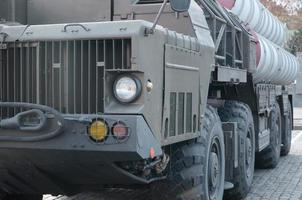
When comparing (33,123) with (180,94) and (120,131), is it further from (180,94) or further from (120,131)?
(180,94)

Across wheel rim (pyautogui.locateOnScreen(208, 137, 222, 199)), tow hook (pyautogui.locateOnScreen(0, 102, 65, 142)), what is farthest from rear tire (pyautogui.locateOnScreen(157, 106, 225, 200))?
tow hook (pyautogui.locateOnScreen(0, 102, 65, 142))

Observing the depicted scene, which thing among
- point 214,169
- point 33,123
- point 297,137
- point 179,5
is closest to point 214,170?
point 214,169

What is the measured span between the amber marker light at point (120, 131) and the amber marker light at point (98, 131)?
2.7 inches

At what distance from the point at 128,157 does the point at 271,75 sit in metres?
6.29

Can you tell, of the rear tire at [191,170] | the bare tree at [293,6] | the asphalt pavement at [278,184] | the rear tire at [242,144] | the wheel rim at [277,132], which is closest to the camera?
the rear tire at [191,170]

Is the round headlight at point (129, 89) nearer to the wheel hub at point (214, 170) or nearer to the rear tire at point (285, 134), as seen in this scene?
the wheel hub at point (214, 170)

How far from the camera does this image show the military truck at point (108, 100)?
14.9 ft

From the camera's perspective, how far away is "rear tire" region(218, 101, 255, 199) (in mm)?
8062

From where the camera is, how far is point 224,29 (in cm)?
772

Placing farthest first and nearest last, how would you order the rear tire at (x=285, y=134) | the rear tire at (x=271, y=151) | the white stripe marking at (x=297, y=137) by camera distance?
the white stripe marking at (x=297, y=137), the rear tire at (x=285, y=134), the rear tire at (x=271, y=151)

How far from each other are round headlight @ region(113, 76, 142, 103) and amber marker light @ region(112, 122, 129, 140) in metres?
0.19

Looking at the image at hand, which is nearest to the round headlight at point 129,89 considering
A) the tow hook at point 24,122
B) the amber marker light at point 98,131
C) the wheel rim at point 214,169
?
the amber marker light at point 98,131

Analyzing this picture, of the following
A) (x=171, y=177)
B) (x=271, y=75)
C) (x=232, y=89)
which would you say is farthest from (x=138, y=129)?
(x=271, y=75)

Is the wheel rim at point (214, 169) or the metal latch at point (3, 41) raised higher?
the metal latch at point (3, 41)
